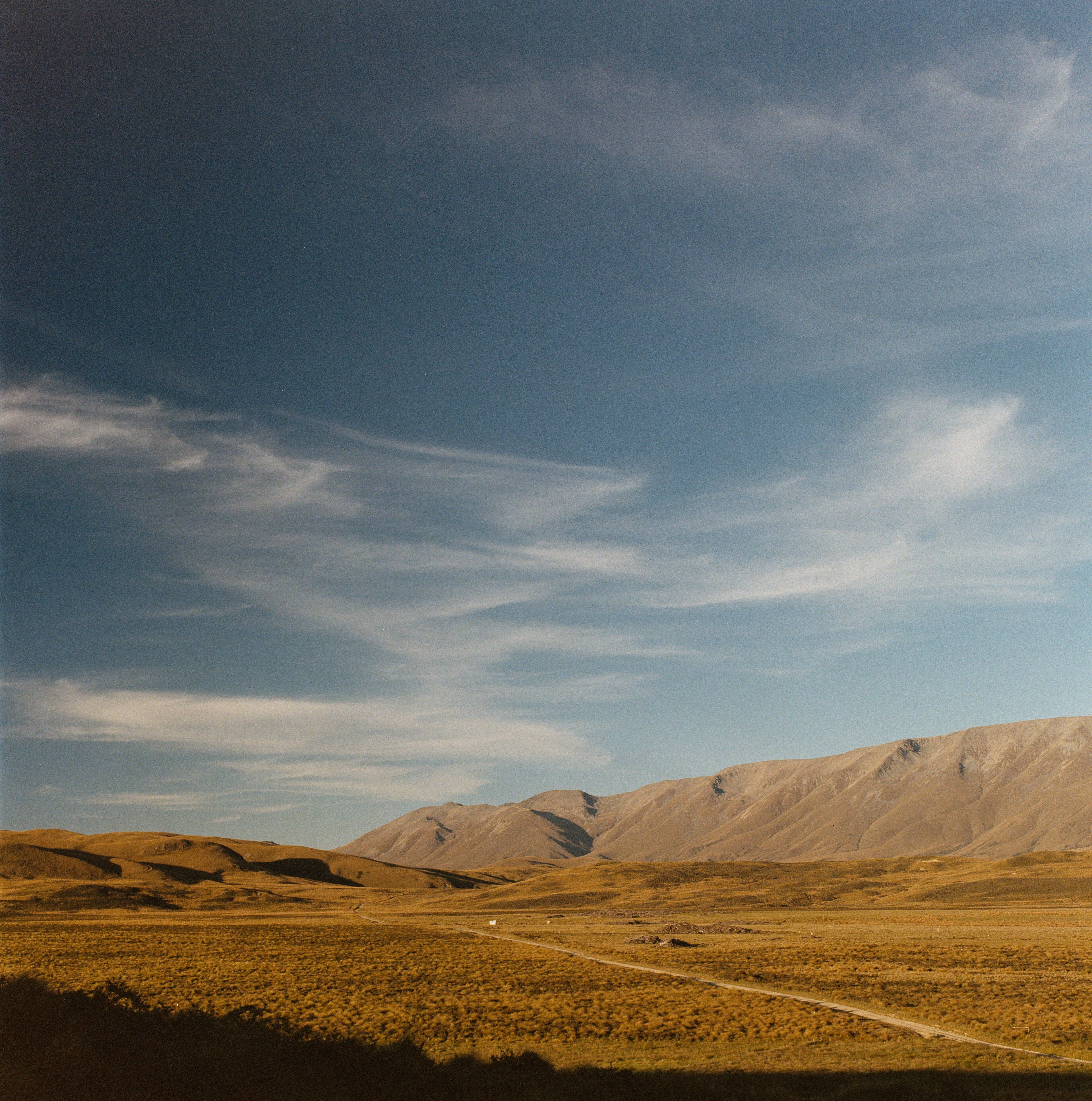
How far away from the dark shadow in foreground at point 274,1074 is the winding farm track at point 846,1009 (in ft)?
10.2

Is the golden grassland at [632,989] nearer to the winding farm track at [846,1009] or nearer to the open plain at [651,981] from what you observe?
the open plain at [651,981]

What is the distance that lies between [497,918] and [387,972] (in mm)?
74197

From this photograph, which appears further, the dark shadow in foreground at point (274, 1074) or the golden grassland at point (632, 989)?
the golden grassland at point (632, 989)

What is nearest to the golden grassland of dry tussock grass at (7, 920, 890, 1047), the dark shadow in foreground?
dry tussock grass at (7, 920, 890, 1047)

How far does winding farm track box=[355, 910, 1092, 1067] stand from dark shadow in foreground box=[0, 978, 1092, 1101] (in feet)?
10.2

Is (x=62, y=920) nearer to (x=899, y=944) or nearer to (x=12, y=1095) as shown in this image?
(x=899, y=944)

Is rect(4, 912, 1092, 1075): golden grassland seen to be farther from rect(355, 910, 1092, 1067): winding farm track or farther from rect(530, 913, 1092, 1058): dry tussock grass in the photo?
rect(355, 910, 1092, 1067): winding farm track

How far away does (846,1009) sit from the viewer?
1339 inches

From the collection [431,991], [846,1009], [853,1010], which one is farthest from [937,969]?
[431,991]

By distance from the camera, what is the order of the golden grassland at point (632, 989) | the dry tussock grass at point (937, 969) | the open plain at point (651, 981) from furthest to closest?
1. the dry tussock grass at point (937, 969)
2. the golden grassland at point (632, 989)
3. the open plain at point (651, 981)

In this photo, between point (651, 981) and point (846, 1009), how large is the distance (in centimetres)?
1231

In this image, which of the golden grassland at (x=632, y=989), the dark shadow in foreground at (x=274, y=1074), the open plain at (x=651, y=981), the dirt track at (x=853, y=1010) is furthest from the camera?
the golden grassland at (x=632, y=989)

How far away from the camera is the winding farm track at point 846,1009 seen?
2530 cm

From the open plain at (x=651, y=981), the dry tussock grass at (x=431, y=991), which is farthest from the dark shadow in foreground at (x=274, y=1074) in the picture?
the dry tussock grass at (x=431, y=991)
